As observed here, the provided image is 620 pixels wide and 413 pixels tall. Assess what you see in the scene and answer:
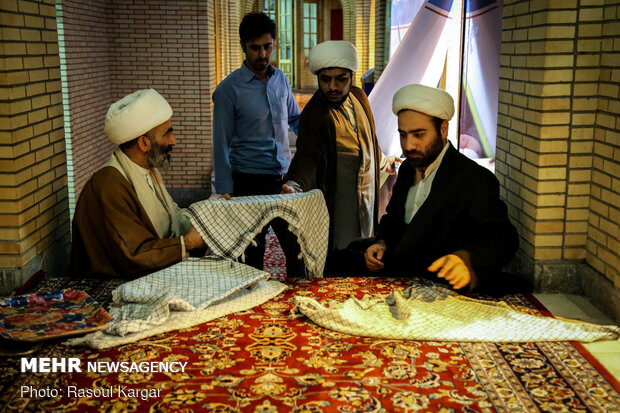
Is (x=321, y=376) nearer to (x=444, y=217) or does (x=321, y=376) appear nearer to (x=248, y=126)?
(x=444, y=217)

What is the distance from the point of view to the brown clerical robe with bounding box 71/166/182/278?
3.57 m

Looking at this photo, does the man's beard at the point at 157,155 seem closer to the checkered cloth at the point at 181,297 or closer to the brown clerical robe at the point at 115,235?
the brown clerical robe at the point at 115,235

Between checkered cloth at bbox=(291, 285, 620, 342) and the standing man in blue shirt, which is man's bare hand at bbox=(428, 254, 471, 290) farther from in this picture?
the standing man in blue shirt

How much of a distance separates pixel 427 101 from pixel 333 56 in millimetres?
1310

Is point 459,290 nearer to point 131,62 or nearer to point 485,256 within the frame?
point 485,256

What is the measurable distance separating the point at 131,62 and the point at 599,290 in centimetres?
878

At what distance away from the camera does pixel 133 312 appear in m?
3.11

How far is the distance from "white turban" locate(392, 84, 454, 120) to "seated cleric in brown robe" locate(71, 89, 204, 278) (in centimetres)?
138

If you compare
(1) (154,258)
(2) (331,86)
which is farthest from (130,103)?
(2) (331,86)

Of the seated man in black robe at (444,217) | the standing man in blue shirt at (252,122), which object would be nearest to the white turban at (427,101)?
the seated man in black robe at (444,217)

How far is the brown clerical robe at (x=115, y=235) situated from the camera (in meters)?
3.57

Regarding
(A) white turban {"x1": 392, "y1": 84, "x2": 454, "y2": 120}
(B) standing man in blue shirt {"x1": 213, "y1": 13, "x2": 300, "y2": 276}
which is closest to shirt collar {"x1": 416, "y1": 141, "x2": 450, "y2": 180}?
(A) white turban {"x1": 392, "y1": 84, "x2": 454, "y2": 120}

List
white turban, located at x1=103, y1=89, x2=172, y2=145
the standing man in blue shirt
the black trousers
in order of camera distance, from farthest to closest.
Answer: the standing man in blue shirt → the black trousers → white turban, located at x1=103, y1=89, x2=172, y2=145

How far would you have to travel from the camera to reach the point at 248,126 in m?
5.47
